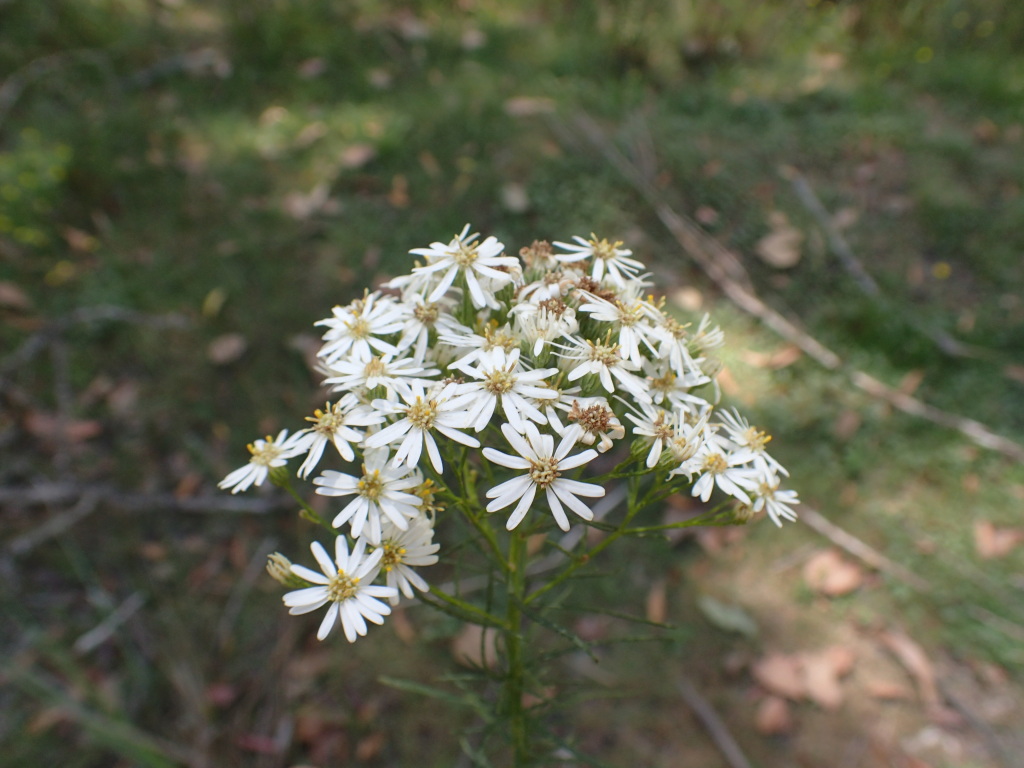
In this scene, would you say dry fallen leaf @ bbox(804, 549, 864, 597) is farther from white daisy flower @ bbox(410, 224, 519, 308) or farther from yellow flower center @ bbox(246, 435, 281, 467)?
yellow flower center @ bbox(246, 435, 281, 467)

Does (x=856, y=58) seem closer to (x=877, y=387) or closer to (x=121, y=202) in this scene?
(x=877, y=387)

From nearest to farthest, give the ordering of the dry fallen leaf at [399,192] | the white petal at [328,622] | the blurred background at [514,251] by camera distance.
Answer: the white petal at [328,622] < the blurred background at [514,251] < the dry fallen leaf at [399,192]

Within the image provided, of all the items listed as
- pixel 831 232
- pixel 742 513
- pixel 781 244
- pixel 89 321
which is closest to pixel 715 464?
pixel 742 513

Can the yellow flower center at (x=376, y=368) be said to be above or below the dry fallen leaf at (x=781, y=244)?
above

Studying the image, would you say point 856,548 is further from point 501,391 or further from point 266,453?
point 266,453

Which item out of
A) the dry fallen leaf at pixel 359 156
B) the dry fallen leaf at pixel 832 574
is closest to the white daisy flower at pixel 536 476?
the dry fallen leaf at pixel 832 574

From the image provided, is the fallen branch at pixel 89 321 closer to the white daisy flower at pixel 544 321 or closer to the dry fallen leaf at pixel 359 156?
the dry fallen leaf at pixel 359 156

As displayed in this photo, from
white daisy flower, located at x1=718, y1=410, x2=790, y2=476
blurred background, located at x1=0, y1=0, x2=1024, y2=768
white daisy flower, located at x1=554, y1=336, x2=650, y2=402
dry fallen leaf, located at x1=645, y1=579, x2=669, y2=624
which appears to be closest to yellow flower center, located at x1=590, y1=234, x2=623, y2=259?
white daisy flower, located at x1=554, y1=336, x2=650, y2=402
